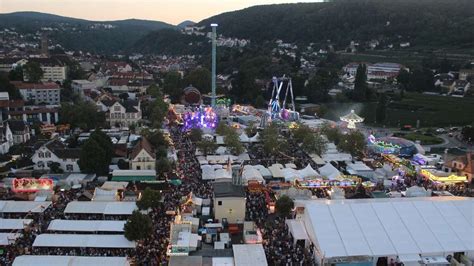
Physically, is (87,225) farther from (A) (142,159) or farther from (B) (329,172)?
(B) (329,172)

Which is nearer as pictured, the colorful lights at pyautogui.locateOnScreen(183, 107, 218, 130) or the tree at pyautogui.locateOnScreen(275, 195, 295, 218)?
the tree at pyautogui.locateOnScreen(275, 195, 295, 218)

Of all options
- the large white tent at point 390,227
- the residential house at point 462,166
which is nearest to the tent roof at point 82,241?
the large white tent at point 390,227

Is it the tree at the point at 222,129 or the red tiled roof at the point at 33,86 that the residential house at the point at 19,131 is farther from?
the tree at the point at 222,129

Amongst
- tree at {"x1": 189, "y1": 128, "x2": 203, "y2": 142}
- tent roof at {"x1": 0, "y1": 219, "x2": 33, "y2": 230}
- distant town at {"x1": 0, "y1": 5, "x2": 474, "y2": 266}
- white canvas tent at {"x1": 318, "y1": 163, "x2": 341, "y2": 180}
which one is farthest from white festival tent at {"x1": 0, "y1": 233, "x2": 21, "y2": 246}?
tree at {"x1": 189, "y1": 128, "x2": 203, "y2": 142}

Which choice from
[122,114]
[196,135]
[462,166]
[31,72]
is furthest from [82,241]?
[31,72]

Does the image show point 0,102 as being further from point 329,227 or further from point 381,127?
point 381,127

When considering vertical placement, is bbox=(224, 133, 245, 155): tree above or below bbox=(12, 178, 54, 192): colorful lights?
above

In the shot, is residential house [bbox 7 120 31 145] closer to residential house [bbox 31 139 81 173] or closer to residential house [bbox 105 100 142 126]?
residential house [bbox 31 139 81 173]
